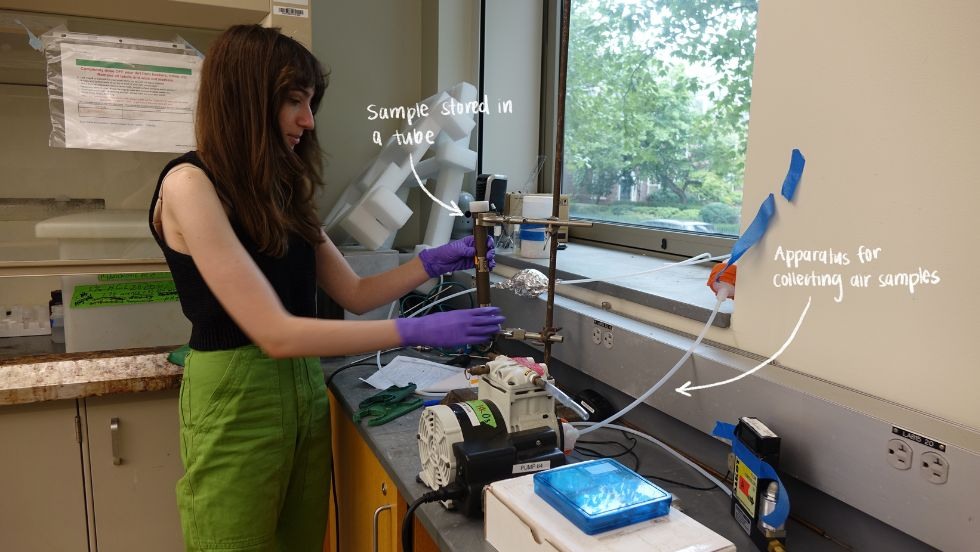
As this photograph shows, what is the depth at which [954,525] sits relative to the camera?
71cm

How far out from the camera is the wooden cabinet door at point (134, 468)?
1.62 metres

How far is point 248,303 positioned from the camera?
3.67 feet

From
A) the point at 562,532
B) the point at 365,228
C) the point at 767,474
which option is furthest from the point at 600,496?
the point at 365,228

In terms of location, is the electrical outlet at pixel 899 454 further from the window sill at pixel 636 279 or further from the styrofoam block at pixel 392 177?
the styrofoam block at pixel 392 177

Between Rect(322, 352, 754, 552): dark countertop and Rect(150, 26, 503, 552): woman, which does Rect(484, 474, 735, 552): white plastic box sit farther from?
Rect(150, 26, 503, 552): woman

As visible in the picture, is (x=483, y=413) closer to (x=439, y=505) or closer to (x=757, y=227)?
(x=439, y=505)

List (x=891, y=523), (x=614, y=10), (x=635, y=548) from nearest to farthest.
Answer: (x=635, y=548) < (x=891, y=523) < (x=614, y=10)

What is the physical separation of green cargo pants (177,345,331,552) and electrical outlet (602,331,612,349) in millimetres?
641

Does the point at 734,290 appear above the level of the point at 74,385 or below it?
above

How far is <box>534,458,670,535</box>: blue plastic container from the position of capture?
27.8 inches

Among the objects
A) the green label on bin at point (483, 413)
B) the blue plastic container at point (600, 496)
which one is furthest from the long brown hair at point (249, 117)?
the blue plastic container at point (600, 496)

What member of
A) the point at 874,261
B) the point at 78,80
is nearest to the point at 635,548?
the point at 874,261

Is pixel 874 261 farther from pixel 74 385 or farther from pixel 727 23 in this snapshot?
→ pixel 74 385

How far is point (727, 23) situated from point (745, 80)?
0.16 meters
